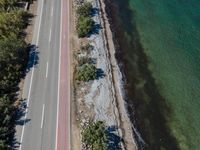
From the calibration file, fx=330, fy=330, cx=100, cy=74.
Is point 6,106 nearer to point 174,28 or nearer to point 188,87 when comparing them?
point 188,87

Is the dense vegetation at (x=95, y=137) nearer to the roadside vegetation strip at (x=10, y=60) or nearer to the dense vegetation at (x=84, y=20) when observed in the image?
the roadside vegetation strip at (x=10, y=60)

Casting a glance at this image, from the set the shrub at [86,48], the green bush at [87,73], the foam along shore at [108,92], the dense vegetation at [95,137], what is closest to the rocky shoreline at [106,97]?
the foam along shore at [108,92]

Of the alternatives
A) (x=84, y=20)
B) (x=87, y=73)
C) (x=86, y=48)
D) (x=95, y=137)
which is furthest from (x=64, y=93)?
(x=84, y=20)

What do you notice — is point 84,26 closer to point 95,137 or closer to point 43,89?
point 43,89

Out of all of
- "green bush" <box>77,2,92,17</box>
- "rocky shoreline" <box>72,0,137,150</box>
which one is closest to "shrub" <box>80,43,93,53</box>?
"rocky shoreline" <box>72,0,137,150</box>

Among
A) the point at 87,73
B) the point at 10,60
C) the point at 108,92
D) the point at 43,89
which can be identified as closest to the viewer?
the point at 43,89

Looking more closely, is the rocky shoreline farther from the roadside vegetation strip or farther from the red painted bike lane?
the roadside vegetation strip
